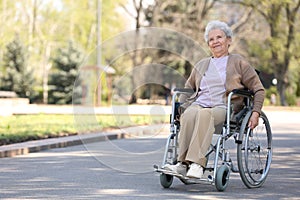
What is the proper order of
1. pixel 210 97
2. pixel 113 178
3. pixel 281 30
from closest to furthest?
pixel 210 97 → pixel 113 178 → pixel 281 30

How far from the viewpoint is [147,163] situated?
848cm

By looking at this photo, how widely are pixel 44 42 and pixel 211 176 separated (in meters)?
40.0

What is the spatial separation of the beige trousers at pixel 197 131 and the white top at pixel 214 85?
16 centimetres

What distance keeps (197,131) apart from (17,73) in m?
33.6

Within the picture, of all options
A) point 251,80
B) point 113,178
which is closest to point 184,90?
point 251,80

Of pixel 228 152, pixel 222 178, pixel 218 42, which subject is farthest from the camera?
pixel 218 42

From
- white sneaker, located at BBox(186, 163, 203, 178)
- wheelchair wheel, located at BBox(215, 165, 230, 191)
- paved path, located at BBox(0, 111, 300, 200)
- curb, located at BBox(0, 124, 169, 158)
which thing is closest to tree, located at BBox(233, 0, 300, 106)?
curb, located at BBox(0, 124, 169, 158)

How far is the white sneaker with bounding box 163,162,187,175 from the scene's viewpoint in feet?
22.2

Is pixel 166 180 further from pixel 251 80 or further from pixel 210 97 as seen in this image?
pixel 251 80

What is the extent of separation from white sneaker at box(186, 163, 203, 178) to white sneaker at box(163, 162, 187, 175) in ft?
0.37

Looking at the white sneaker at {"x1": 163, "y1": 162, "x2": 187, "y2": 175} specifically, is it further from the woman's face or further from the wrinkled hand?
the woman's face

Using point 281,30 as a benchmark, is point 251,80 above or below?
below

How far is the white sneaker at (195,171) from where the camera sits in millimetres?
6656

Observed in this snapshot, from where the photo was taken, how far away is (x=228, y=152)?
689 centimetres
